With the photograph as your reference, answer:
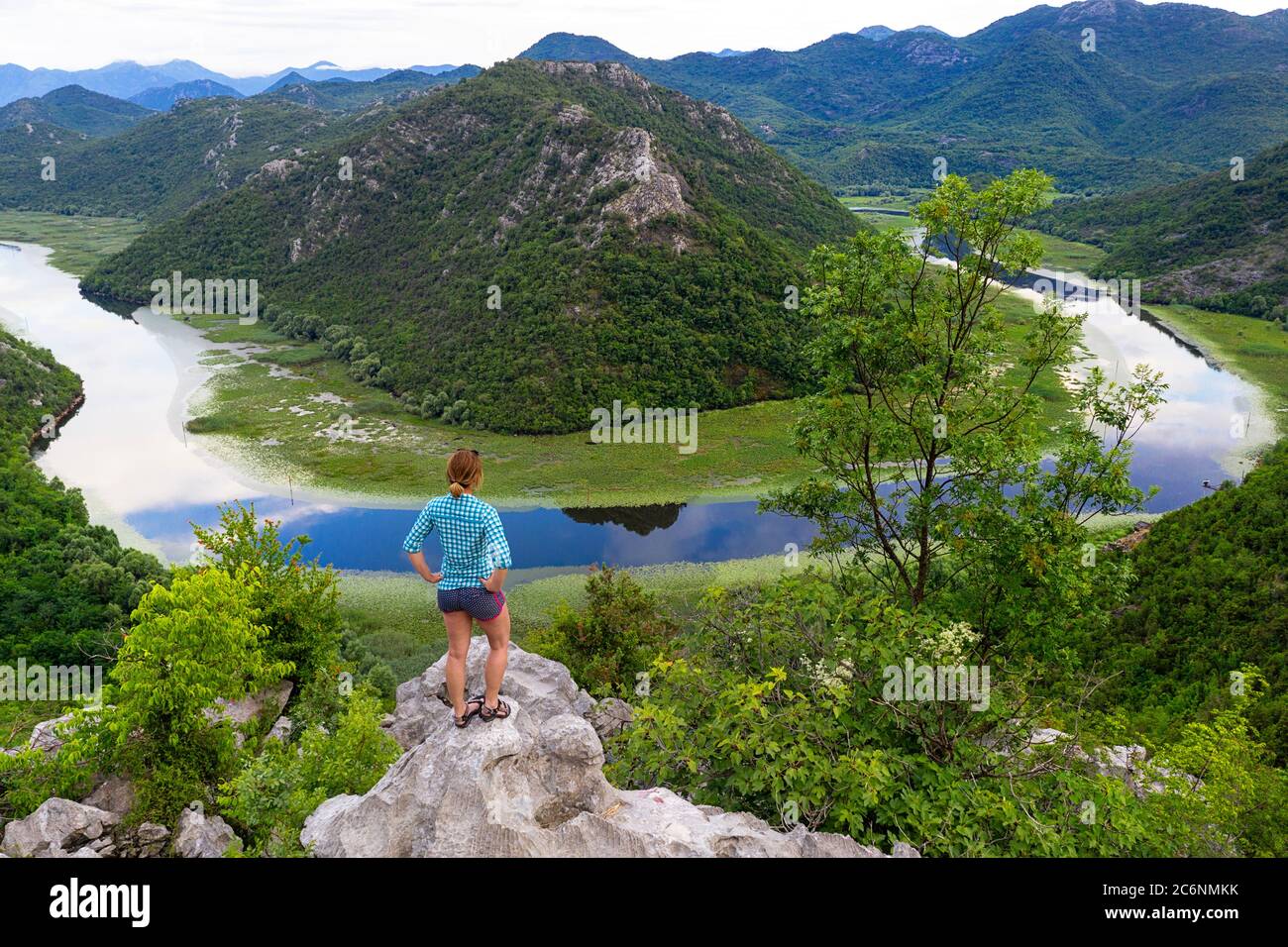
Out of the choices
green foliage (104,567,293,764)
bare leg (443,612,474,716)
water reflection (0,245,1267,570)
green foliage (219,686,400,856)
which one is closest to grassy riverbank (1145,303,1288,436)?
water reflection (0,245,1267,570)

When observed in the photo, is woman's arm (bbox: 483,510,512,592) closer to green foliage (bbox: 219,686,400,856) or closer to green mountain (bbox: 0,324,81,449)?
green foliage (bbox: 219,686,400,856)

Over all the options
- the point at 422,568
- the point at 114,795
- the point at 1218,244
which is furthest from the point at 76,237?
the point at 1218,244

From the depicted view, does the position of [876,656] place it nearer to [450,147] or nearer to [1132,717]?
[1132,717]

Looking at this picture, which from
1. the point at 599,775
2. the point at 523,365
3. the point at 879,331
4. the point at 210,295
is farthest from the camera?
the point at 210,295

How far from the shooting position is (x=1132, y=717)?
73.5 feet

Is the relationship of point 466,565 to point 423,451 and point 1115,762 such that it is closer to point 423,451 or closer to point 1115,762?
point 1115,762

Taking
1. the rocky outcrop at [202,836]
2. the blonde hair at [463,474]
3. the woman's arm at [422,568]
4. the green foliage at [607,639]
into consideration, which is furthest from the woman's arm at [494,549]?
the green foliage at [607,639]

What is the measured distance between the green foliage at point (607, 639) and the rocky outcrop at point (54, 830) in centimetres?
1607

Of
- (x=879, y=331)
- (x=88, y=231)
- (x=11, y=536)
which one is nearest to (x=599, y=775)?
(x=879, y=331)

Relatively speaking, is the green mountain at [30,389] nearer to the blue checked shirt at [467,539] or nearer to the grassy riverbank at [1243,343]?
the blue checked shirt at [467,539]

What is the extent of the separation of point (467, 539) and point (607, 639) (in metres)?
21.2

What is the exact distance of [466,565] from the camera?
8.88 m
